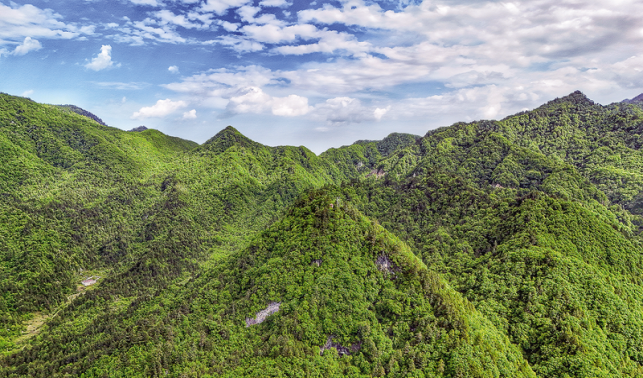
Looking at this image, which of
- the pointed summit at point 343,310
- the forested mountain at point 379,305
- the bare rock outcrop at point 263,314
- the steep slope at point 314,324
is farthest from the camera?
the bare rock outcrop at point 263,314

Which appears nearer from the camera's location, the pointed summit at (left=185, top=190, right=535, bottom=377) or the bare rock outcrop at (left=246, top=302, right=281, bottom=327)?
the pointed summit at (left=185, top=190, right=535, bottom=377)

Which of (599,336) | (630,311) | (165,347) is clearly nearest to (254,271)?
(165,347)

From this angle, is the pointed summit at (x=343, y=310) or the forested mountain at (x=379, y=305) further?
the forested mountain at (x=379, y=305)

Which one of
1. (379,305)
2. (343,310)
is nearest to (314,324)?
(343,310)

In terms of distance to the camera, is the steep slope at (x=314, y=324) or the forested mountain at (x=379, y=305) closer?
the steep slope at (x=314, y=324)

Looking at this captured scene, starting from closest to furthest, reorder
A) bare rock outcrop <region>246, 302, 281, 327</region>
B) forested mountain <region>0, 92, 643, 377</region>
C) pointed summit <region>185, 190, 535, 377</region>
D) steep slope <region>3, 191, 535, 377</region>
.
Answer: pointed summit <region>185, 190, 535, 377</region>
steep slope <region>3, 191, 535, 377</region>
forested mountain <region>0, 92, 643, 377</region>
bare rock outcrop <region>246, 302, 281, 327</region>

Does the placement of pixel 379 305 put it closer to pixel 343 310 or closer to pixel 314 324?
pixel 343 310

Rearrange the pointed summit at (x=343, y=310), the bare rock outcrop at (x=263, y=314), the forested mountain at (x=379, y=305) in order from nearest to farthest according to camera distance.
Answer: the pointed summit at (x=343, y=310) < the forested mountain at (x=379, y=305) < the bare rock outcrop at (x=263, y=314)

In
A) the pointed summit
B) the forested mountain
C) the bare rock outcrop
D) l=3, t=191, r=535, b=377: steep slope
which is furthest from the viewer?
the bare rock outcrop

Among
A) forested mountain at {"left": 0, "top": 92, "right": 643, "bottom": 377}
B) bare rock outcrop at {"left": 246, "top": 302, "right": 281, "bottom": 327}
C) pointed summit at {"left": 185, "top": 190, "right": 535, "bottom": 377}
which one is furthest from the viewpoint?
bare rock outcrop at {"left": 246, "top": 302, "right": 281, "bottom": 327}
